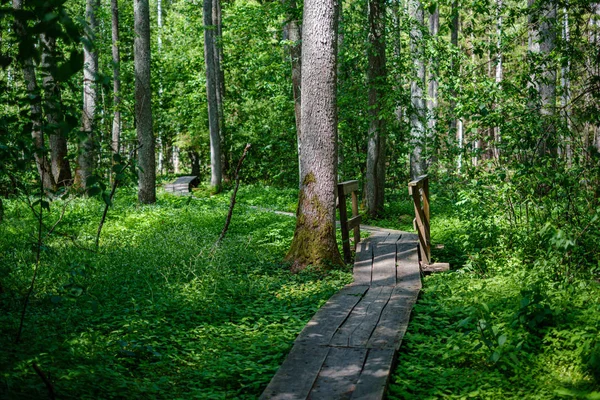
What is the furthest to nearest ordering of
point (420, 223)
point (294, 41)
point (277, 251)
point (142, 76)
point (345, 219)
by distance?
point (142, 76), point (294, 41), point (277, 251), point (345, 219), point (420, 223)

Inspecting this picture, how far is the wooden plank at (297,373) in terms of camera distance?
4.53m

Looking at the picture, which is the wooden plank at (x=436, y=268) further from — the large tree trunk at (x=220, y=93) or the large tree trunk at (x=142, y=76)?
the large tree trunk at (x=220, y=93)

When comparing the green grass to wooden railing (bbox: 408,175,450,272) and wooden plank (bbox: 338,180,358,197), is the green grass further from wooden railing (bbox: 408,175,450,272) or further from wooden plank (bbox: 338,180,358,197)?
wooden plank (bbox: 338,180,358,197)

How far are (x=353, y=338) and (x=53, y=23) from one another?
13.9ft

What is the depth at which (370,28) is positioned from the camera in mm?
14750

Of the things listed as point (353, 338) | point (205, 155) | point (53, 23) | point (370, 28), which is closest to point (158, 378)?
point (353, 338)

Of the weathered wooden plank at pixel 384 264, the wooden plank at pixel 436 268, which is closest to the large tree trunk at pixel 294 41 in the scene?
the weathered wooden plank at pixel 384 264

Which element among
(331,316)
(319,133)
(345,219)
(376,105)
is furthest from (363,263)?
(376,105)

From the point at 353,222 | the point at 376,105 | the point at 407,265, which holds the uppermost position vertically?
the point at 376,105

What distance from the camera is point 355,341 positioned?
5.73 m

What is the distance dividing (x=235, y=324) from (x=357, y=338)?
1611 mm

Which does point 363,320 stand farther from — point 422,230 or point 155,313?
point 422,230

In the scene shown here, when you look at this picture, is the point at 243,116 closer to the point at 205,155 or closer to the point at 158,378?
the point at 205,155

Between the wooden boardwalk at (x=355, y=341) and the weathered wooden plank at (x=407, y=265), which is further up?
the weathered wooden plank at (x=407, y=265)
